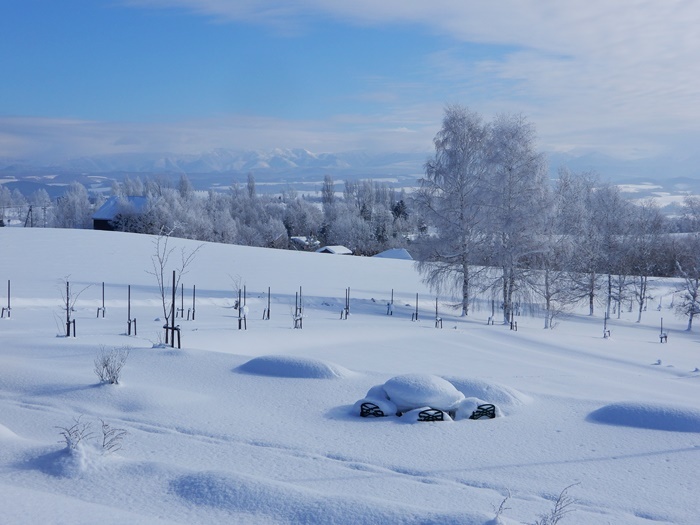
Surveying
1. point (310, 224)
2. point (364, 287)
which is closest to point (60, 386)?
point (364, 287)

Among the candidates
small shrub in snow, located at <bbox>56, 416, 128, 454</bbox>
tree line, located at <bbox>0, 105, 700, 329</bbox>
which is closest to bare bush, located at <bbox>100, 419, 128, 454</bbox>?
small shrub in snow, located at <bbox>56, 416, 128, 454</bbox>

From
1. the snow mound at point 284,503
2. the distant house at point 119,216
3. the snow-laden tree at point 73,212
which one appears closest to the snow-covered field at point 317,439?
the snow mound at point 284,503

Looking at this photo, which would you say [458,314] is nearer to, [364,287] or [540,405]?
[364,287]

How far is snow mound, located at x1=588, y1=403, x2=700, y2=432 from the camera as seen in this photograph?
27.1 feet

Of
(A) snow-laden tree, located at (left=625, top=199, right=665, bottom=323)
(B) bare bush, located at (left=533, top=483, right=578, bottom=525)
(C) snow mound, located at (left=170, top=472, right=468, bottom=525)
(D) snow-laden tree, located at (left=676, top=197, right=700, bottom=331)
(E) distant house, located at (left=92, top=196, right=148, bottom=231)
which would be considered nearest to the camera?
(B) bare bush, located at (left=533, top=483, right=578, bottom=525)

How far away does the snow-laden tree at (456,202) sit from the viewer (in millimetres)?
26359

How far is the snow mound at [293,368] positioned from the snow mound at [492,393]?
2.02m

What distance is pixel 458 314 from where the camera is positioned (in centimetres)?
2728

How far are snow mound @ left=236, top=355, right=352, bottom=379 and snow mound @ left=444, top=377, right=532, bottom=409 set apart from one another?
2022 mm

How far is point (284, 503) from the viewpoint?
5.27 metres

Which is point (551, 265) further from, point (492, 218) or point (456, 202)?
point (456, 202)

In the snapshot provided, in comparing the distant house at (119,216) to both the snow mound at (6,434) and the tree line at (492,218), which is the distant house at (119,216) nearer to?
the tree line at (492,218)

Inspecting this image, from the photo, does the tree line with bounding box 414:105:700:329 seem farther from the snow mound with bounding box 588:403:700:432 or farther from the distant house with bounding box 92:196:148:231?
the distant house with bounding box 92:196:148:231

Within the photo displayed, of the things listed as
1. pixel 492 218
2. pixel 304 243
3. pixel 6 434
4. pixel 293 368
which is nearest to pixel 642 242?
pixel 492 218
